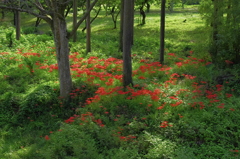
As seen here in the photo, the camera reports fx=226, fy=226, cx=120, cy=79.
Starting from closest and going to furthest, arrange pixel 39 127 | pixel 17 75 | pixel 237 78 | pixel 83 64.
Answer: pixel 39 127, pixel 237 78, pixel 17 75, pixel 83 64

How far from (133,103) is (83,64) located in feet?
19.1

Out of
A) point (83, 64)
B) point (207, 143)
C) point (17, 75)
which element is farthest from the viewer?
point (83, 64)

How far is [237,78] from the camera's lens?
1067 centimetres

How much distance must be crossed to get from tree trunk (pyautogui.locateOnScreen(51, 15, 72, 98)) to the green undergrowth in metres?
0.41

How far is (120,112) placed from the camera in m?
8.57

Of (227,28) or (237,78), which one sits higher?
(227,28)

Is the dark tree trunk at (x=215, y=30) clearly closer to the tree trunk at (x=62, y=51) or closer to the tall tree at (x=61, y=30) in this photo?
the tall tree at (x=61, y=30)

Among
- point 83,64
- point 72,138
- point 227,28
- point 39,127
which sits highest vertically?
point 227,28

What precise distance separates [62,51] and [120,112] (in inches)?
143

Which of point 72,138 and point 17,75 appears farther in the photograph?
point 17,75

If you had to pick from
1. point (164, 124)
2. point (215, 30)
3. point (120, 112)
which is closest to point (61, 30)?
point (120, 112)

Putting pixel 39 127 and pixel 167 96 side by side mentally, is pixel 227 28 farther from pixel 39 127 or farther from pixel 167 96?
pixel 39 127

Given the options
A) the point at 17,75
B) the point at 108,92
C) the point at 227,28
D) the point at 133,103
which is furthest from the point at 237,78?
the point at 17,75

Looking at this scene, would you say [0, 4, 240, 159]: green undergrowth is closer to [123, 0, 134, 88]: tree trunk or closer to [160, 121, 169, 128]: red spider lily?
→ [160, 121, 169, 128]: red spider lily
